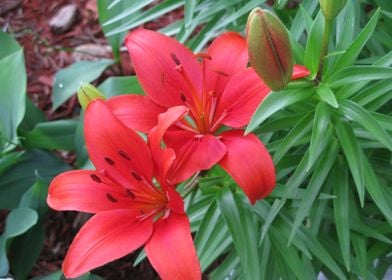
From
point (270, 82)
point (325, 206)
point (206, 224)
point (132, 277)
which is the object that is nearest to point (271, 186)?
point (270, 82)

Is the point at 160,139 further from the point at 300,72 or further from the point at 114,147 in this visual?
the point at 300,72

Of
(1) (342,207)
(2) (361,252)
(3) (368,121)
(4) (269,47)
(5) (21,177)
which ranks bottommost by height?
(5) (21,177)

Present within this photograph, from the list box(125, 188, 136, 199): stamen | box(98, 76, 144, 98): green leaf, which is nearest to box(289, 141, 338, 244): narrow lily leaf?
box(125, 188, 136, 199): stamen

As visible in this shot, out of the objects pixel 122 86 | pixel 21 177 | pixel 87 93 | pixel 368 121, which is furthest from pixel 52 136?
pixel 368 121

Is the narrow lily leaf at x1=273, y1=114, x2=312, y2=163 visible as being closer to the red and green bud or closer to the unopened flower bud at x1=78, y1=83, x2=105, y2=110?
the red and green bud

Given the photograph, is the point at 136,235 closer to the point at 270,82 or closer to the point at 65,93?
the point at 270,82

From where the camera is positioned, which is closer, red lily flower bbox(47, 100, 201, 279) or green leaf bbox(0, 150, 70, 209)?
red lily flower bbox(47, 100, 201, 279)

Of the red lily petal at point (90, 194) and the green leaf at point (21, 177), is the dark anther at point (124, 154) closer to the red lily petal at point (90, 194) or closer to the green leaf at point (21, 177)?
the red lily petal at point (90, 194)
